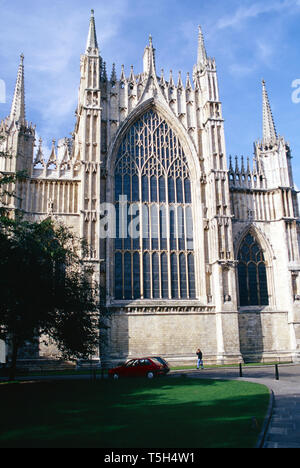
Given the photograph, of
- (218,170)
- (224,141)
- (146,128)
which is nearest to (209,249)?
(218,170)

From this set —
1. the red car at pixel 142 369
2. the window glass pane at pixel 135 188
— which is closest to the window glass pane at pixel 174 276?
→ the window glass pane at pixel 135 188

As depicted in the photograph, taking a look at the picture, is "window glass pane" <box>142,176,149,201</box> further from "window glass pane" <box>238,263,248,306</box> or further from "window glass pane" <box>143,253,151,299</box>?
"window glass pane" <box>238,263,248,306</box>

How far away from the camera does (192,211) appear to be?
3209 cm

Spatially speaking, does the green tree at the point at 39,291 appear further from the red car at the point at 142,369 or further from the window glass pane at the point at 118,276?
the window glass pane at the point at 118,276

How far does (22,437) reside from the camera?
774 centimetres

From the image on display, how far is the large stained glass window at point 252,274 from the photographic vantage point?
31.3 meters

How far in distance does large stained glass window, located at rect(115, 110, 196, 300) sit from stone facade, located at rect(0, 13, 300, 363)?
16cm

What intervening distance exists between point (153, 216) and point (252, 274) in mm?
9103

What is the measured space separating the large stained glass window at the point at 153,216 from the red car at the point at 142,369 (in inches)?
294

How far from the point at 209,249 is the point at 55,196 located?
12.3m

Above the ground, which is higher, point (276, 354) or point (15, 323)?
point (15, 323)

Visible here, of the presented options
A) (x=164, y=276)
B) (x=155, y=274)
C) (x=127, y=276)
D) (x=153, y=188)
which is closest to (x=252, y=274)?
(x=164, y=276)

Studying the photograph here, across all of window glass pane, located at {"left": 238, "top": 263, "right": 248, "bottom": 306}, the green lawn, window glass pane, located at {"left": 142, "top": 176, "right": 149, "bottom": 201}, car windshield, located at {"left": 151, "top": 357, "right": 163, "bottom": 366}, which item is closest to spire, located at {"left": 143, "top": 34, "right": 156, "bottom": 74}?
window glass pane, located at {"left": 142, "top": 176, "right": 149, "bottom": 201}
